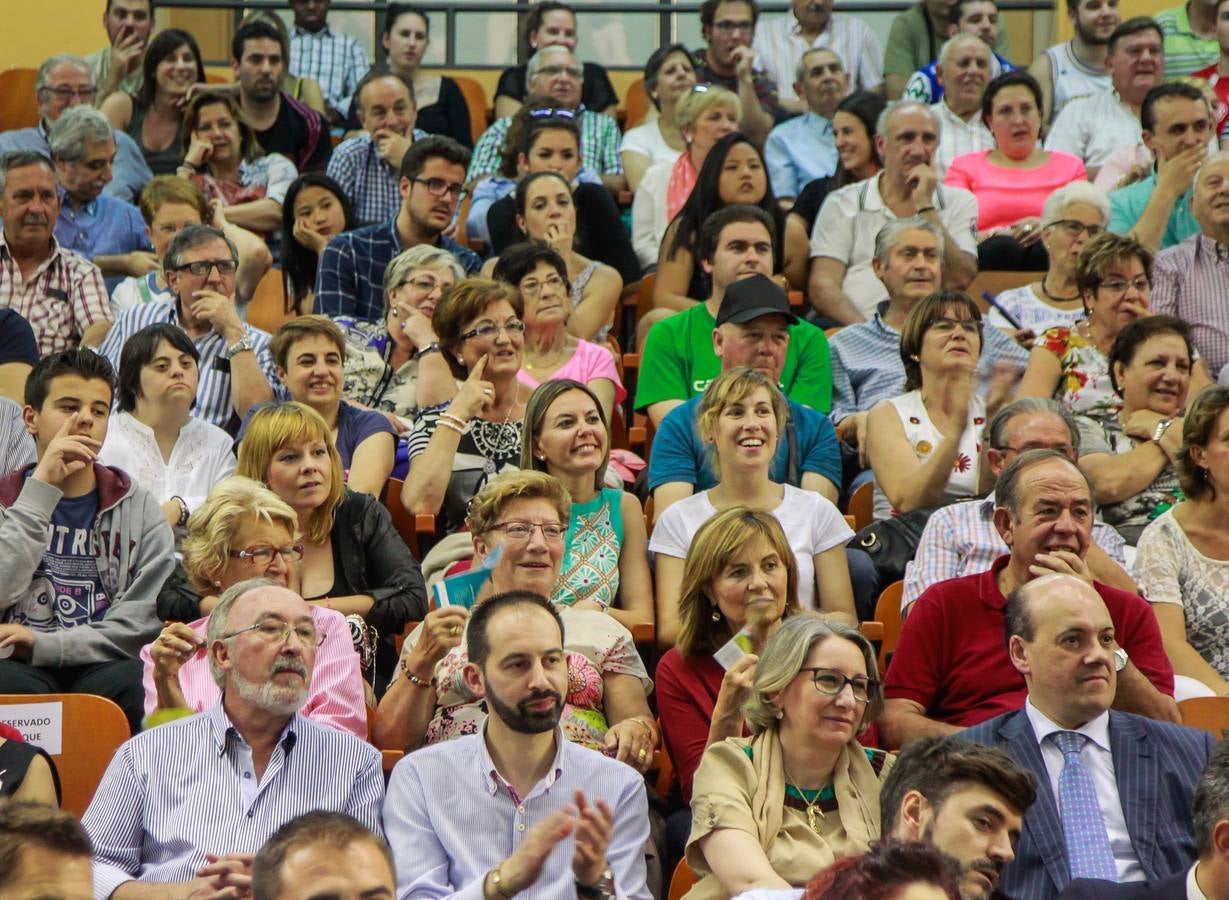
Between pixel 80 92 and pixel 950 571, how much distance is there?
4581mm

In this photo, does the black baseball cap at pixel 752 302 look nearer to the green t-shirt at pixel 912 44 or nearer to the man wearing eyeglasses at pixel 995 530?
the man wearing eyeglasses at pixel 995 530

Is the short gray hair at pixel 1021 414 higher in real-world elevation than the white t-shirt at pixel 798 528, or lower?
higher

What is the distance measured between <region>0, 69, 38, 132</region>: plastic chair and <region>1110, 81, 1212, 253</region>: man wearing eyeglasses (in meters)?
4.73

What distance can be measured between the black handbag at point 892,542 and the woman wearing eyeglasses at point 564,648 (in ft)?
2.66

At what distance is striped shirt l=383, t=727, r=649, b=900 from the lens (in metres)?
3.21

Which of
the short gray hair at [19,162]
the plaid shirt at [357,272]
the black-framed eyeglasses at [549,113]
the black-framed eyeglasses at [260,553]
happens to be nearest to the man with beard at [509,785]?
the black-framed eyeglasses at [260,553]

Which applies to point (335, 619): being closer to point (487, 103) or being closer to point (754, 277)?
point (754, 277)

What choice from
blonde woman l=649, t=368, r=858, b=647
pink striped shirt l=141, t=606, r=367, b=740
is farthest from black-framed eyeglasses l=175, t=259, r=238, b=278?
pink striped shirt l=141, t=606, r=367, b=740

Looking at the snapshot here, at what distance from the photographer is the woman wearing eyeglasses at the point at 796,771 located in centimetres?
319

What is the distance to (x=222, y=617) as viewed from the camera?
3424mm

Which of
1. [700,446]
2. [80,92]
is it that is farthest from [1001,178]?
[80,92]

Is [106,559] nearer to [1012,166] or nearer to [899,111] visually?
[899,111]

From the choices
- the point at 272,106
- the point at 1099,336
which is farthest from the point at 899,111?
the point at 272,106

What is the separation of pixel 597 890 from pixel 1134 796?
3.56ft
